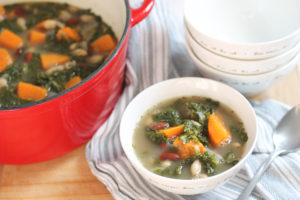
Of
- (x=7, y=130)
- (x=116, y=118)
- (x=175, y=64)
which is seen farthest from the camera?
(x=175, y=64)

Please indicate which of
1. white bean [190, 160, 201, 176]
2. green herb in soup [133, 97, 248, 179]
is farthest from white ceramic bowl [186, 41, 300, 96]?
white bean [190, 160, 201, 176]

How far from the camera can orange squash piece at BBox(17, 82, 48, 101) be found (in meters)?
1.74

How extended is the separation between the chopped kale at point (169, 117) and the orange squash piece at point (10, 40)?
75cm

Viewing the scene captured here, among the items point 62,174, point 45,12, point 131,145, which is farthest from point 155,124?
point 45,12

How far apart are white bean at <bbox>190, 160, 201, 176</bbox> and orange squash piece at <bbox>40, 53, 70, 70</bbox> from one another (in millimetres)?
748

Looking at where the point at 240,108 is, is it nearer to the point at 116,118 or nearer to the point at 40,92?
the point at 116,118

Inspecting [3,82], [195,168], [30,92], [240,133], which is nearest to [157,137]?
[195,168]

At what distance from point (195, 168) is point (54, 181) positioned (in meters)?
0.58

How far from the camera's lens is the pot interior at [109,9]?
76.2 inches

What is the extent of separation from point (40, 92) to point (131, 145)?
0.43m

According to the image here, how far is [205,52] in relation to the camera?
176 cm

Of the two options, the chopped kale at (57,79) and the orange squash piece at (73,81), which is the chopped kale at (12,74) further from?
the orange squash piece at (73,81)

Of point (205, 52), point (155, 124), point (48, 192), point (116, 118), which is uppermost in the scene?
point (205, 52)

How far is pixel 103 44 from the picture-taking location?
6.37 ft
